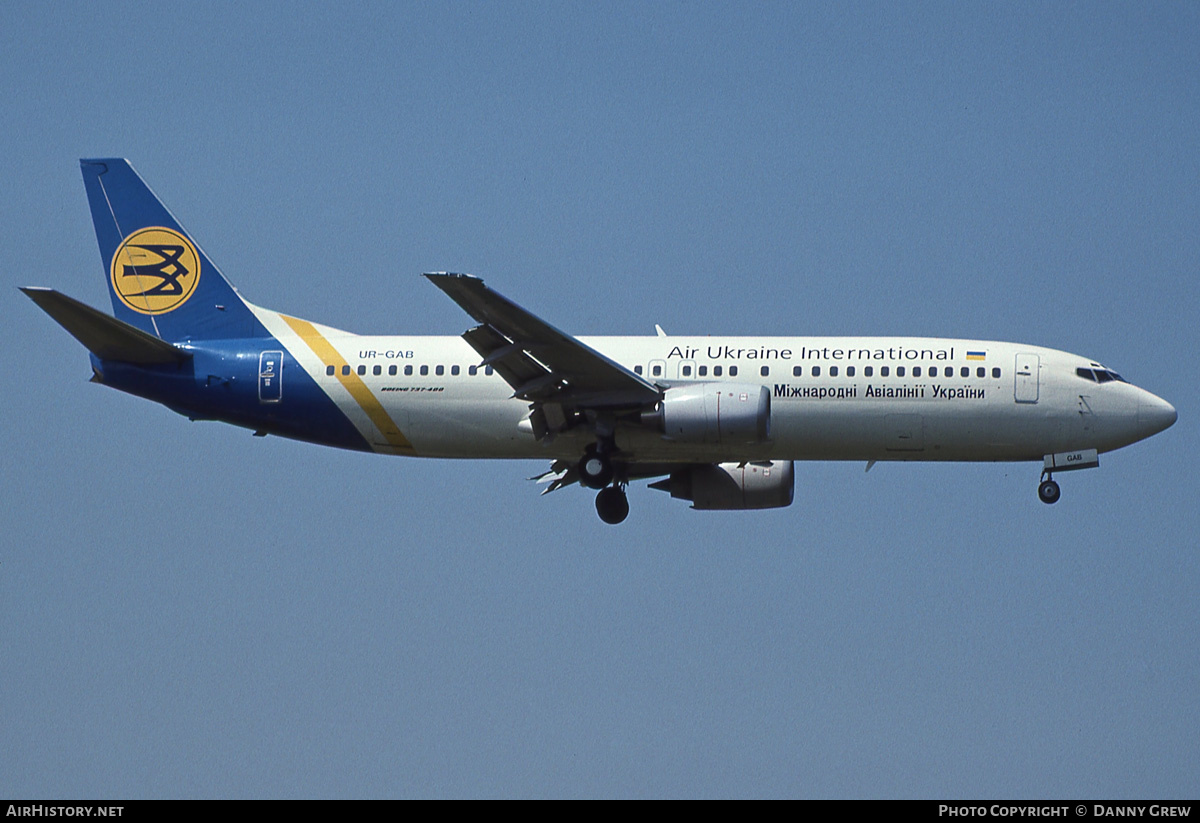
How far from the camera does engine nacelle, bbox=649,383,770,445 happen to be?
34.8m

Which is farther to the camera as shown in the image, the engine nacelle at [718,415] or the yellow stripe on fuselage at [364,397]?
the yellow stripe on fuselage at [364,397]

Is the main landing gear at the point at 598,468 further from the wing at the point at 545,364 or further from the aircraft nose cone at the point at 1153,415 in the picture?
the aircraft nose cone at the point at 1153,415

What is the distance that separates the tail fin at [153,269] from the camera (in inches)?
1545

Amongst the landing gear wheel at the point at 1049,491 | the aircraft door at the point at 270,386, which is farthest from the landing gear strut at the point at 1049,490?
the aircraft door at the point at 270,386

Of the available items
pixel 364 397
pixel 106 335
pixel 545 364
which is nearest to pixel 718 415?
pixel 545 364

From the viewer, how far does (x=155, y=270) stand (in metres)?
40.1

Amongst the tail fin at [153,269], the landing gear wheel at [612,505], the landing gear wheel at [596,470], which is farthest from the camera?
the tail fin at [153,269]

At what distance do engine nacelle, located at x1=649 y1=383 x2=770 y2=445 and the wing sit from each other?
67cm

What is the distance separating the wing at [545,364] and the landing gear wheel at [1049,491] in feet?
29.1

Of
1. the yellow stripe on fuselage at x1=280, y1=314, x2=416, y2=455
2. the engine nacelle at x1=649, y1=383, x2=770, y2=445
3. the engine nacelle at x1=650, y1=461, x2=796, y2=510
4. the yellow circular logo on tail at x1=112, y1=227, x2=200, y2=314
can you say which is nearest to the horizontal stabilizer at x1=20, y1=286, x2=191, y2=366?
the yellow circular logo on tail at x1=112, y1=227, x2=200, y2=314
